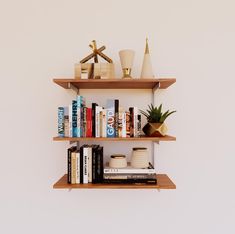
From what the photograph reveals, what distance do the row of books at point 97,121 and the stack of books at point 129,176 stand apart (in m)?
A: 0.21

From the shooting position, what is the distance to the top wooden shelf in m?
1.36

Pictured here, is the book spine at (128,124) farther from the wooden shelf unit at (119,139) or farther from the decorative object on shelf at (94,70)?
the decorative object on shelf at (94,70)

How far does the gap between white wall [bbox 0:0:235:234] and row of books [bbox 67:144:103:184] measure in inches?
10.6

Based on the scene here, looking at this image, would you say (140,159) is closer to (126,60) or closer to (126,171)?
(126,171)

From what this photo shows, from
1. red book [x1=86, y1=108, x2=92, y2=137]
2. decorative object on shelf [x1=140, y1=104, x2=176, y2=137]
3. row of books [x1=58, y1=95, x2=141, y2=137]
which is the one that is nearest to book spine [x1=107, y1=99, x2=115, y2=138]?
row of books [x1=58, y1=95, x2=141, y2=137]

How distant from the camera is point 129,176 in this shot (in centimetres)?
141

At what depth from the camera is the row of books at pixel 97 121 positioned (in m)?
1.39

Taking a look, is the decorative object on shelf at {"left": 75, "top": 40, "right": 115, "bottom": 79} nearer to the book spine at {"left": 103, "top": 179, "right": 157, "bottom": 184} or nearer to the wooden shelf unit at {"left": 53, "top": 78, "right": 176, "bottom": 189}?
the wooden shelf unit at {"left": 53, "top": 78, "right": 176, "bottom": 189}

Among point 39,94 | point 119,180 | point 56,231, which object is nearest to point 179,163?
point 119,180

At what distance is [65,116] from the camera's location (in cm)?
142

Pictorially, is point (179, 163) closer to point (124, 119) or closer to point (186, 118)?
point (186, 118)

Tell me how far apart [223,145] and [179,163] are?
0.31 meters

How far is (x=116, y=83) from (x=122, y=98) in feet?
0.64

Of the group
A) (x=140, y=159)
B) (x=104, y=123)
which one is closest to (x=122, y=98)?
(x=104, y=123)
